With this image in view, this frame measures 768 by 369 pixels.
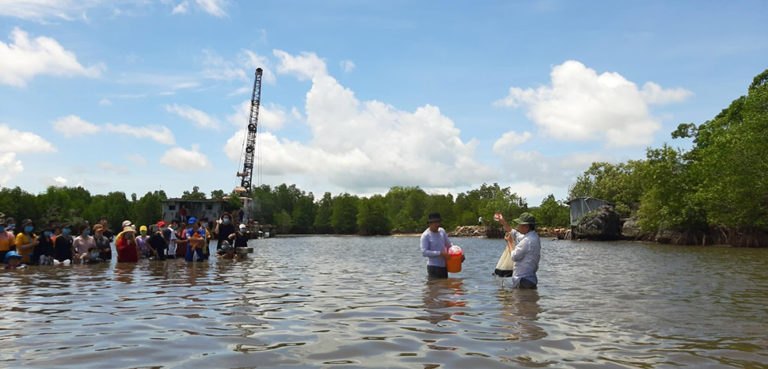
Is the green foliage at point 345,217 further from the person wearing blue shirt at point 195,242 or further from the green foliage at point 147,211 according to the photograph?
the person wearing blue shirt at point 195,242

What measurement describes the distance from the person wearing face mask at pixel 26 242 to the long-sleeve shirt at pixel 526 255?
18020 millimetres

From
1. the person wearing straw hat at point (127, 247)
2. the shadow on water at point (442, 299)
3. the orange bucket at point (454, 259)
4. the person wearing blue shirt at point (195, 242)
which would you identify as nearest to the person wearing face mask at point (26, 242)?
the person wearing straw hat at point (127, 247)

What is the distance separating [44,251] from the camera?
20734mm

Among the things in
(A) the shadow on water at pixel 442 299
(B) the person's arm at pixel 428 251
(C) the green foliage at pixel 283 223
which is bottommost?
(A) the shadow on water at pixel 442 299

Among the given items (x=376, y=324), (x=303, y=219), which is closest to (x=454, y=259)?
(x=376, y=324)

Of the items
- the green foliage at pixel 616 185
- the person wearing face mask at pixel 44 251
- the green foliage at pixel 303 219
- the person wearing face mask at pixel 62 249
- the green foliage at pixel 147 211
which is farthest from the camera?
the green foliage at pixel 303 219

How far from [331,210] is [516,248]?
182 metres

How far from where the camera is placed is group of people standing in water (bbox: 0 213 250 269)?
66.0ft

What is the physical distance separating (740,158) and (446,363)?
51.4 meters

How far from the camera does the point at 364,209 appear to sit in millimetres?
166000

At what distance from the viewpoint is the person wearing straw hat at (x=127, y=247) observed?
70.2 ft

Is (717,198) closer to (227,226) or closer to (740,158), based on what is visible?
(740,158)

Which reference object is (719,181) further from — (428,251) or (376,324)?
(376,324)

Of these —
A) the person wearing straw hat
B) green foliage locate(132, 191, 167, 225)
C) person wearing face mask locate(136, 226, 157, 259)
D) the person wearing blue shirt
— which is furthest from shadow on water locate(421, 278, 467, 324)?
green foliage locate(132, 191, 167, 225)
